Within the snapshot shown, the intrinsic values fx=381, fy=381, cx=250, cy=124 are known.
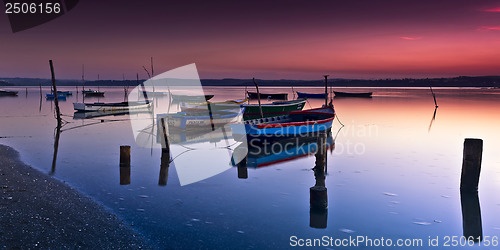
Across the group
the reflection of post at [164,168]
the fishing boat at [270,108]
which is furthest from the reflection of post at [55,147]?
the fishing boat at [270,108]

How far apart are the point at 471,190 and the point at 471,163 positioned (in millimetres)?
1319

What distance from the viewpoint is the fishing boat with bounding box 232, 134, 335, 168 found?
19500mm

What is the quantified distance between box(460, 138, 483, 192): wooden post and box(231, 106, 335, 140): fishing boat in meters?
10.4

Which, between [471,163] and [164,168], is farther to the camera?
[164,168]

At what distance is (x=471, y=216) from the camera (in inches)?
466

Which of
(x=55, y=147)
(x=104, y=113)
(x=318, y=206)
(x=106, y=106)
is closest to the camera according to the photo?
(x=318, y=206)

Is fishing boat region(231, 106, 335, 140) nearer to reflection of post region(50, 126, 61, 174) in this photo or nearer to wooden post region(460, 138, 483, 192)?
reflection of post region(50, 126, 61, 174)

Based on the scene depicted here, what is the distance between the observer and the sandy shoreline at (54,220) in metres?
8.15

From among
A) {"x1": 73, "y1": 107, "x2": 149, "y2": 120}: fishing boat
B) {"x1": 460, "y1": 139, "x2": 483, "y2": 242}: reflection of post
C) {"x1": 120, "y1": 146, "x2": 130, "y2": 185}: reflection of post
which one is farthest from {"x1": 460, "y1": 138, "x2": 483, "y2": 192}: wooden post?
{"x1": 73, "y1": 107, "x2": 149, "y2": 120}: fishing boat

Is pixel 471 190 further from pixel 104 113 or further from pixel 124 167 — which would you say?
pixel 104 113

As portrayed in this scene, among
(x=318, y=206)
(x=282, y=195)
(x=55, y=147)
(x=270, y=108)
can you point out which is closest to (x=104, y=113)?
(x=270, y=108)

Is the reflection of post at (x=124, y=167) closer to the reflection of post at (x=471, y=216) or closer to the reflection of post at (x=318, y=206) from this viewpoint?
the reflection of post at (x=318, y=206)

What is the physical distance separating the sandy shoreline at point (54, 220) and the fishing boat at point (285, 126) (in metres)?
10.4

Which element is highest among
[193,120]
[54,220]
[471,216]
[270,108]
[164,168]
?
[270,108]
